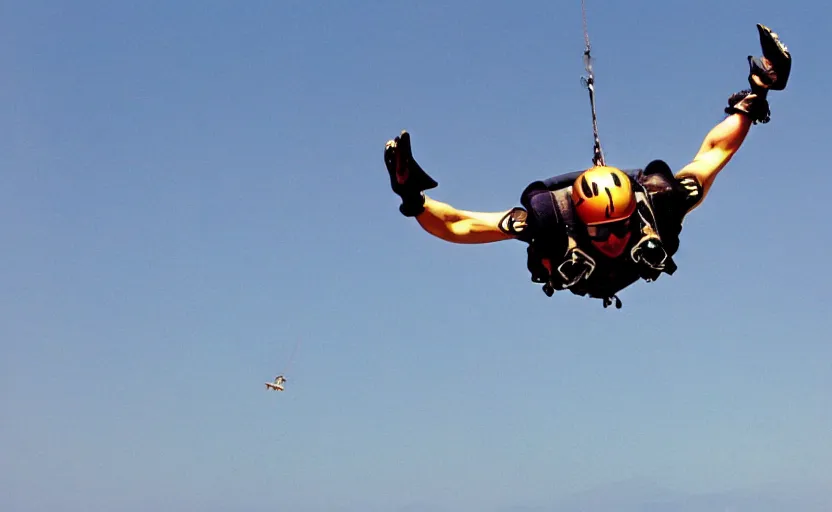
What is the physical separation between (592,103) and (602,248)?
2.08m

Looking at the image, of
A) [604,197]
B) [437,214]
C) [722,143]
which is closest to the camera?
[604,197]

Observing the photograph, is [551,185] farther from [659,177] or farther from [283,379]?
[283,379]

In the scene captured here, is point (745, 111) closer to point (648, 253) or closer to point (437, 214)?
point (648, 253)

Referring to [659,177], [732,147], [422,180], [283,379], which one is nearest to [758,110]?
[732,147]

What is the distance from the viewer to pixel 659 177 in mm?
→ 18375

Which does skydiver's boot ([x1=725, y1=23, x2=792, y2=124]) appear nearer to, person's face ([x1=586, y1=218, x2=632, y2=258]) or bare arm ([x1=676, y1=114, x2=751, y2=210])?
bare arm ([x1=676, y1=114, x2=751, y2=210])

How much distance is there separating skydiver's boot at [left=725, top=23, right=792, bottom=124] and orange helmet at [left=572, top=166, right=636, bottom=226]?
2652 millimetres

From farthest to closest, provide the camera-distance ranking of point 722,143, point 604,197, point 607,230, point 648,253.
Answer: point 722,143, point 648,253, point 607,230, point 604,197

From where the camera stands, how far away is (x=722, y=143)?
19.3 meters

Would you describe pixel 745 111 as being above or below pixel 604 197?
above

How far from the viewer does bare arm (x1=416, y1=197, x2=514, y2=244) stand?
18.5 m

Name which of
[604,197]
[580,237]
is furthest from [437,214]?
[604,197]

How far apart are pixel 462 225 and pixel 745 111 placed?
14.2ft

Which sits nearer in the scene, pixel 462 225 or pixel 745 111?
pixel 462 225
